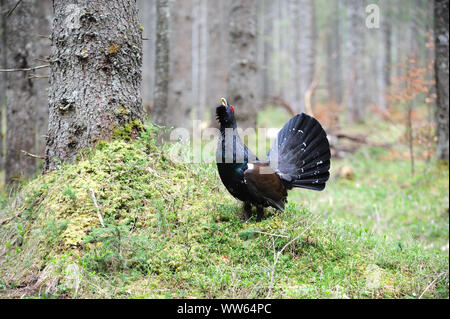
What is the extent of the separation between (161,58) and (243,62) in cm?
198

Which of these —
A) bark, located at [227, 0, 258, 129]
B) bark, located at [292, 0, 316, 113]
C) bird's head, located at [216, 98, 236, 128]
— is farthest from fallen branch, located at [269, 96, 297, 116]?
bird's head, located at [216, 98, 236, 128]

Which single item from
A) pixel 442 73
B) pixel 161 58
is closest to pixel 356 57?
pixel 442 73

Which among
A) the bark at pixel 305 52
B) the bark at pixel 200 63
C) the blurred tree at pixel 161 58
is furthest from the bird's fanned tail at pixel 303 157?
the bark at pixel 200 63

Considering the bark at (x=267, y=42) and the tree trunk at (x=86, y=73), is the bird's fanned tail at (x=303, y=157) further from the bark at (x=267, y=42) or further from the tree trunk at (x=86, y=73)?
the bark at (x=267, y=42)

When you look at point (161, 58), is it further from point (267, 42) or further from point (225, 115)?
point (267, 42)

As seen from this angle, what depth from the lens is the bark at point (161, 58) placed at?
7.14 metres

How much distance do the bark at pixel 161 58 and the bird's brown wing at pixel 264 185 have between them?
139 inches

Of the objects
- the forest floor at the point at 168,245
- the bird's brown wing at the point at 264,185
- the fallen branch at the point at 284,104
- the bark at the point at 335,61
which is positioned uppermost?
the bark at the point at 335,61

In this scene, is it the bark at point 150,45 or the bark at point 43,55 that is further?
the bark at point 150,45

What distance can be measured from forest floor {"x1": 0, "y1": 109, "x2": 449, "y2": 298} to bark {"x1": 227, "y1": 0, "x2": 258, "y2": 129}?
382cm

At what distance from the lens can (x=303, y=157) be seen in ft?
14.6

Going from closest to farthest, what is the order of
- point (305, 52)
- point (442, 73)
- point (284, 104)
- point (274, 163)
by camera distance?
point (274, 163) < point (442, 73) < point (284, 104) < point (305, 52)
